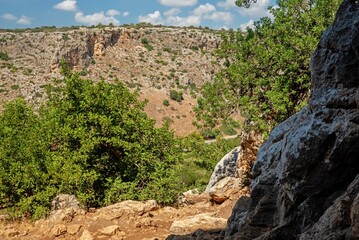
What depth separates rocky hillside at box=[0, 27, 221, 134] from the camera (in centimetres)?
5929

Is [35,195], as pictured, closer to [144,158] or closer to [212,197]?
[144,158]

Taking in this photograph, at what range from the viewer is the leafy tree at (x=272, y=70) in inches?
563

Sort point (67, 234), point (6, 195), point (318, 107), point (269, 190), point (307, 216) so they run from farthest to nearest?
1. point (6, 195)
2. point (67, 234)
3. point (269, 190)
4. point (318, 107)
5. point (307, 216)

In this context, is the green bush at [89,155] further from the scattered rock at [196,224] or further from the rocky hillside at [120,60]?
the rocky hillside at [120,60]

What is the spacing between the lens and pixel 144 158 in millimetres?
16078

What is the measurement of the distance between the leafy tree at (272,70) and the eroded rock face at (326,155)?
863 centimetres

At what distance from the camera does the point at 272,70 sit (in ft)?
50.8

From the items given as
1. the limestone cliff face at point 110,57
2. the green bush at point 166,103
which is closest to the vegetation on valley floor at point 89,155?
the limestone cliff face at point 110,57

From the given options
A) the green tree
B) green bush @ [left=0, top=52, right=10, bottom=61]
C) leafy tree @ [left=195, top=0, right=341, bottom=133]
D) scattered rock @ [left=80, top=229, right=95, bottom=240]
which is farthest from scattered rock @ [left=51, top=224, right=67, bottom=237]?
green bush @ [left=0, top=52, right=10, bottom=61]

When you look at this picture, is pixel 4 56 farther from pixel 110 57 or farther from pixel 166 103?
pixel 166 103

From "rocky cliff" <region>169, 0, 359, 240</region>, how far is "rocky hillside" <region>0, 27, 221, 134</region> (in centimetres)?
5132

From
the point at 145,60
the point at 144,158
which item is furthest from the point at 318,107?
the point at 145,60

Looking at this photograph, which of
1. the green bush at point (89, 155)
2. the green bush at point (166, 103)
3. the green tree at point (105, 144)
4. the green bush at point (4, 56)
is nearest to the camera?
the green bush at point (89, 155)

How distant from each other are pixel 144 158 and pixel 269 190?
10.5m
